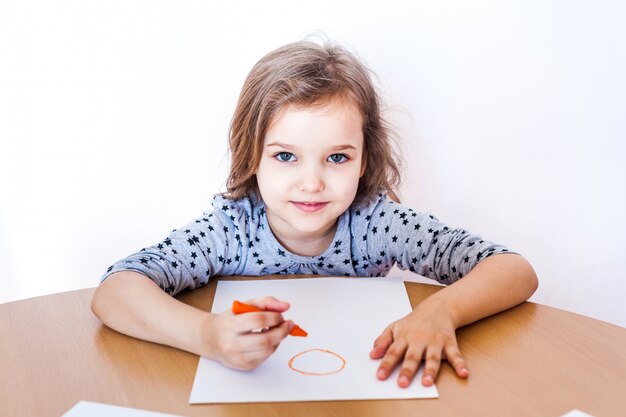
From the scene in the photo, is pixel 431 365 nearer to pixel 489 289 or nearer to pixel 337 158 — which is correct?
pixel 489 289

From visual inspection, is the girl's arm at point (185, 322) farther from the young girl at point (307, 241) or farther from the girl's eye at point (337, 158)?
the girl's eye at point (337, 158)

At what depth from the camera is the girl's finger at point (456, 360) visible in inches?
31.2

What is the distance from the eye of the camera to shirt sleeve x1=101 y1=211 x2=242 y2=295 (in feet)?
3.28

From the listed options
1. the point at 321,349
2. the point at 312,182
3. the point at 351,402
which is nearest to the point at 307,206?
the point at 312,182

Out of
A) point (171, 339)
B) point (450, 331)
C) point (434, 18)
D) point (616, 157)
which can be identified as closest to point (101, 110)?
point (434, 18)

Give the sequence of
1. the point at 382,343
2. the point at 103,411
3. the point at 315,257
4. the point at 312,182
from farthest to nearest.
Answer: the point at 315,257
the point at 312,182
the point at 382,343
the point at 103,411

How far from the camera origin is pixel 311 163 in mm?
1057

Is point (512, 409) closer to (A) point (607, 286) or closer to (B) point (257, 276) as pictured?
(B) point (257, 276)

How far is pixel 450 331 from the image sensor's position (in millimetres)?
862

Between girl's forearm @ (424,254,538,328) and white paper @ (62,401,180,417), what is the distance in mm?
376

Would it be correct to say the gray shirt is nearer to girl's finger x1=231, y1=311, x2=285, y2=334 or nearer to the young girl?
the young girl

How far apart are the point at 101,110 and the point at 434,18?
0.76 metres

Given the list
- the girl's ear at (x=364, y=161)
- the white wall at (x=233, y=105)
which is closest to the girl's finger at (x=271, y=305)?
the girl's ear at (x=364, y=161)

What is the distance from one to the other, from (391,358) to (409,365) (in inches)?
0.9
